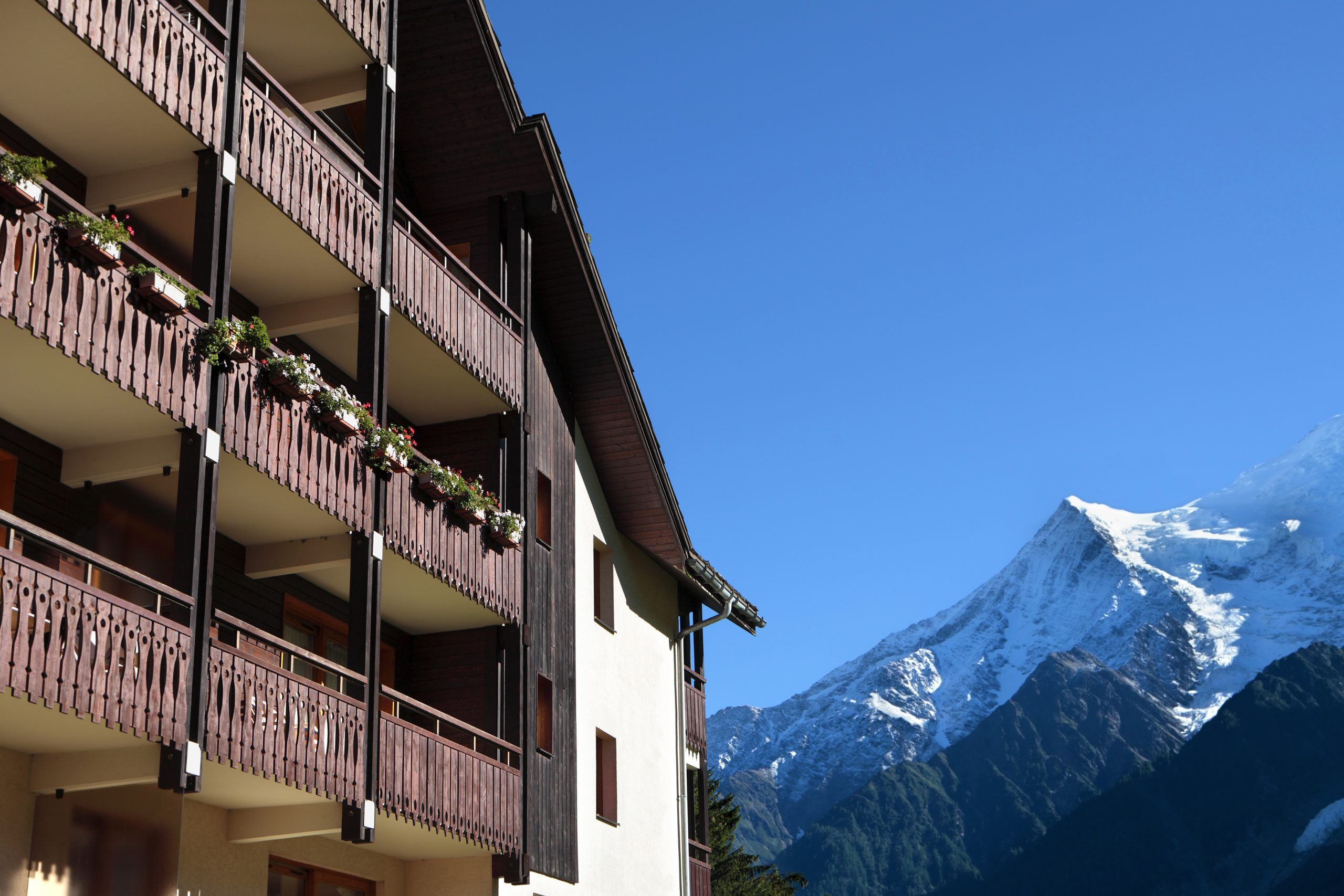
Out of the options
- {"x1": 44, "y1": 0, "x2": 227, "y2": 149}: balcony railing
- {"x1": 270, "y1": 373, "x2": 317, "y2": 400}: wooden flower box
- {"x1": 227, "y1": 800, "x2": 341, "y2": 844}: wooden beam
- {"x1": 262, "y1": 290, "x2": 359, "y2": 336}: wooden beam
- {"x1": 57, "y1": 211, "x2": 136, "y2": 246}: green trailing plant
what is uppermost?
{"x1": 44, "y1": 0, "x2": 227, "y2": 149}: balcony railing

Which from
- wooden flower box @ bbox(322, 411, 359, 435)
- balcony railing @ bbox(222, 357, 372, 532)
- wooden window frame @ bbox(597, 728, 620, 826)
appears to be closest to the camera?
balcony railing @ bbox(222, 357, 372, 532)

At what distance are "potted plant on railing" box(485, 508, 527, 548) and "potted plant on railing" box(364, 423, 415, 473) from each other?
2.42 meters

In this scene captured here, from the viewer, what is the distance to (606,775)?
25.6 meters

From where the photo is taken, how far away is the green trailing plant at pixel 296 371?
16.2 metres

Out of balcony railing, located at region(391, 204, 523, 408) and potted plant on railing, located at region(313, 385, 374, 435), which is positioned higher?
balcony railing, located at region(391, 204, 523, 408)

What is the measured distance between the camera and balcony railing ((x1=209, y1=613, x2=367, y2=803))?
1468 cm

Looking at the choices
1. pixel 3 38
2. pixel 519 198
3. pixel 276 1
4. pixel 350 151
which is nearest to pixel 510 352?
pixel 519 198

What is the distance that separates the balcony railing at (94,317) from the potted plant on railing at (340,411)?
2.08 metres

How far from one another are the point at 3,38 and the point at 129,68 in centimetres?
111

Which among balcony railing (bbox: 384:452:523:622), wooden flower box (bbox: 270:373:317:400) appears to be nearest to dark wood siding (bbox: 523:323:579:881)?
balcony railing (bbox: 384:452:523:622)

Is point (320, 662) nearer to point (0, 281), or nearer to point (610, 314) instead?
point (0, 281)

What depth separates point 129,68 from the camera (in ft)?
48.6

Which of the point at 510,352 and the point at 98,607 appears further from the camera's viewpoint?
the point at 510,352

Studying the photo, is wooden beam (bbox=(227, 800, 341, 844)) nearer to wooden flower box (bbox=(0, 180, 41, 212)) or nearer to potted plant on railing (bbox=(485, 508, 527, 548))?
potted plant on railing (bbox=(485, 508, 527, 548))
